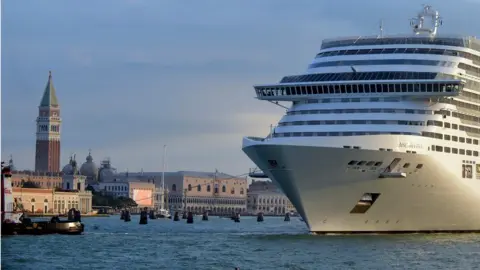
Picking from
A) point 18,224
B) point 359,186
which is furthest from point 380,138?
point 18,224

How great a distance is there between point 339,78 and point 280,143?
6050 millimetres

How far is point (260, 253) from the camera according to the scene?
5294cm

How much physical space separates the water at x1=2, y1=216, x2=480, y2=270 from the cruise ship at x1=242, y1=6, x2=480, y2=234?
1304 mm

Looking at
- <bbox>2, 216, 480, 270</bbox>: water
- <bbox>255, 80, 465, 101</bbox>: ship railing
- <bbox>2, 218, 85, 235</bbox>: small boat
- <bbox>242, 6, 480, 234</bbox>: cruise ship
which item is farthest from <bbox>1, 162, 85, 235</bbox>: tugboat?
<bbox>255, 80, 465, 101</bbox>: ship railing

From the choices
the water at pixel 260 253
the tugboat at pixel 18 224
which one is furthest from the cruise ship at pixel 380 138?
the tugboat at pixel 18 224

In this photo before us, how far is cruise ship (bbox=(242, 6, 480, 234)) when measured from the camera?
58.1m

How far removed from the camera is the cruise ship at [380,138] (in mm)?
58094

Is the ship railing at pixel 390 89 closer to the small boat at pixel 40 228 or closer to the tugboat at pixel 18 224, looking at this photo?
the tugboat at pixel 18 224

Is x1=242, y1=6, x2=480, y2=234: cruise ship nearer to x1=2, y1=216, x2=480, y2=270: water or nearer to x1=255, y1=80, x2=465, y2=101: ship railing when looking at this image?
x1=255, y1=80, x2=465, y2=101: ship railing

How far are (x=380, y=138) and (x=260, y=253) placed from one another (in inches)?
380

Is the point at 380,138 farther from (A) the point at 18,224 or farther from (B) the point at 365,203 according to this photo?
(A) the point at 18,224

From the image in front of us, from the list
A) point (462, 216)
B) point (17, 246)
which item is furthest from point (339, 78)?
point (17, 246)

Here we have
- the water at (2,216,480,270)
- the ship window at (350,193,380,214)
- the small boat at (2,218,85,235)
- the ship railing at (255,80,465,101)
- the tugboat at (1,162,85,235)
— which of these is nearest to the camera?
the water at (2,216,480,270)

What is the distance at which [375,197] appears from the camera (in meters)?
58.9
